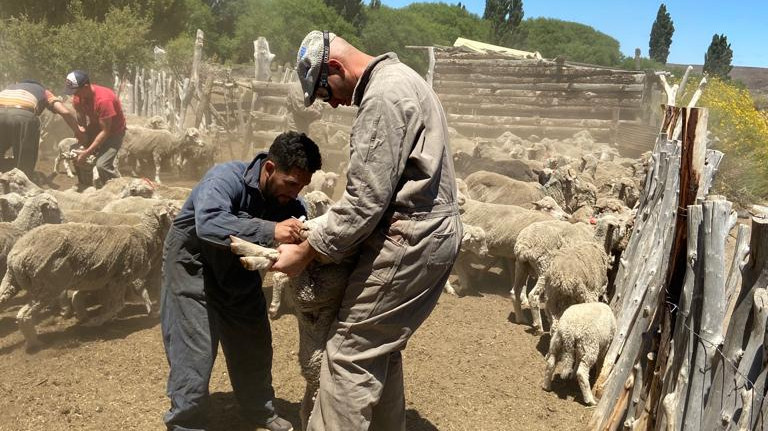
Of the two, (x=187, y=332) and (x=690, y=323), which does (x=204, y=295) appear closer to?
(x=187, y=332)

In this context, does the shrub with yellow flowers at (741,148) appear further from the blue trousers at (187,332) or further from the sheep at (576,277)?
the blue trousers at (187,332)

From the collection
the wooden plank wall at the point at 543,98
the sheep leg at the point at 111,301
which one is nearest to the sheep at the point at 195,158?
the sheep leg at the point at 111,301

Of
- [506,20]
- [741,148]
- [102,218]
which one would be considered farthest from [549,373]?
[506,20]

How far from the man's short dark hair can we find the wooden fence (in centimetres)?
232

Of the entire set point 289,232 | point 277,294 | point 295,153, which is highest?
point 295,153

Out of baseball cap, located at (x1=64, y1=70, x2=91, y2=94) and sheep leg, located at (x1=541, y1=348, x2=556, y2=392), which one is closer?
sheep leg, located at (x1=541, y1=348, x2=556, y2=392)

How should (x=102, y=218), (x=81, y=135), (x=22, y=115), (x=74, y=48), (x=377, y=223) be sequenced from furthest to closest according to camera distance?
(x=74, y=48), (x=22, y=115), (x=81, y=135), (x=102, y=218), (x=377, y=223)

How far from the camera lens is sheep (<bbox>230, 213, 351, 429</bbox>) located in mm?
2852

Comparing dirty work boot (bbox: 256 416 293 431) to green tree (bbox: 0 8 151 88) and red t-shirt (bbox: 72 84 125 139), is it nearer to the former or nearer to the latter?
red t-shirt (bbox: 72 84 125 139)

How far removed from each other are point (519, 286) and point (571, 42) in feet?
234

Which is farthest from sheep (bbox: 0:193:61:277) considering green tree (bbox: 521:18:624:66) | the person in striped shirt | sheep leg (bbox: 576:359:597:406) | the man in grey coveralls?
green tree (bbox: 521:18:624:66)

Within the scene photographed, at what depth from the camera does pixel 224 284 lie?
389 centimetres

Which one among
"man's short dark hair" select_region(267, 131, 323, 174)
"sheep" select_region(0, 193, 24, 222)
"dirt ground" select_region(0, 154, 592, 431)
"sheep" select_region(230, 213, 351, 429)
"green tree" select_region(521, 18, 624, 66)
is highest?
"green tree" select_region(521, 18, 624, 66)

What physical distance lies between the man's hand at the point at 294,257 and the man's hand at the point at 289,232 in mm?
217
